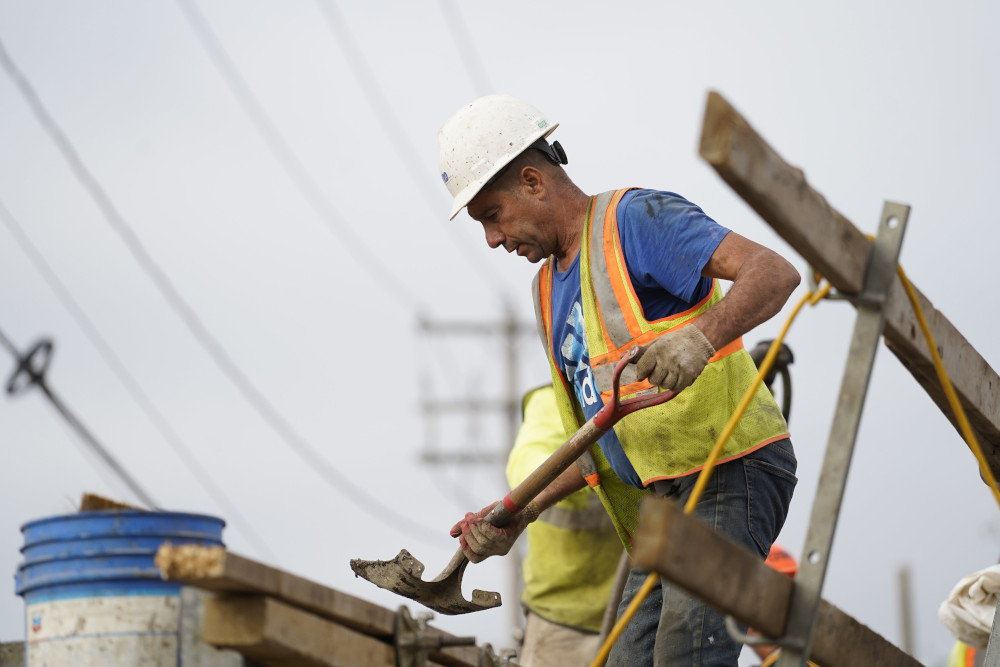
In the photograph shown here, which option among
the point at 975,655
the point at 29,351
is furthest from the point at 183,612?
the point at 29,351

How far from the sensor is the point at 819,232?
2363 mm

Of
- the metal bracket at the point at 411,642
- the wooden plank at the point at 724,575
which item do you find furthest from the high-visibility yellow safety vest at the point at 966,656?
the metal bracket at the point at 411,642

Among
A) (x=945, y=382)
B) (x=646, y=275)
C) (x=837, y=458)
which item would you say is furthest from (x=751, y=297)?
(x=837, y=458)

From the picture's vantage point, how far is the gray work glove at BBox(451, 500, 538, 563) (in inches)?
158

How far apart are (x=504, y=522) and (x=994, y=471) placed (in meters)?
1.51

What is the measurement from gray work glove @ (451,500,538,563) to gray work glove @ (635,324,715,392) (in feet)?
3.18

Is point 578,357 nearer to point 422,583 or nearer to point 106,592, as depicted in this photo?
point 422,583

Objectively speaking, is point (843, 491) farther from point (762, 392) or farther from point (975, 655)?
point (975, 655)

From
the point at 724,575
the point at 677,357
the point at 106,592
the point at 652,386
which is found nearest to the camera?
the point at 724,575

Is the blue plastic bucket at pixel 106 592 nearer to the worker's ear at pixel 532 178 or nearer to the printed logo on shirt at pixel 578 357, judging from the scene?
the printed logo on shirt at pixel 578 357

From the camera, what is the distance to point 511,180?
13.1ft

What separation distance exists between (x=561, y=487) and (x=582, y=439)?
635 mm

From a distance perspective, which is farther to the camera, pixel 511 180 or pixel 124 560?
pixel 511 180

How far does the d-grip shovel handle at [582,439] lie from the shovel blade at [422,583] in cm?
25
